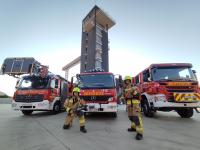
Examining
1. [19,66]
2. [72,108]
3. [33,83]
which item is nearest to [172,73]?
[72,108]

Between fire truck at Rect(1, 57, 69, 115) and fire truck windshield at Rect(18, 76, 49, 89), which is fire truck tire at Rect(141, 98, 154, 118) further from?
fire truck windshield at Rect(18, 76, 49, 89)

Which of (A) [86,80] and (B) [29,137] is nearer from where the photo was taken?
(B) [29,137]

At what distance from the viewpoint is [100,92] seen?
6.74m

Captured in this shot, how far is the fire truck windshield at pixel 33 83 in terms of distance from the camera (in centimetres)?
827

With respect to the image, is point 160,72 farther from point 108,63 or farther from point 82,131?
point 108,63

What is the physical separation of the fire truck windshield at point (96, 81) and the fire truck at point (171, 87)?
6.03 feet

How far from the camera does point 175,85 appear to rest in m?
6.55

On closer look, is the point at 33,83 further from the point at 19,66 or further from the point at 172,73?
the point at 172,73

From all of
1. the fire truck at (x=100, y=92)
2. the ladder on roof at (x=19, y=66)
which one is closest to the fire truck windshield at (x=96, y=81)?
the fire truck at (x=100, y=92)

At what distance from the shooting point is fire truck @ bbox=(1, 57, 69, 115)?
7797 mm

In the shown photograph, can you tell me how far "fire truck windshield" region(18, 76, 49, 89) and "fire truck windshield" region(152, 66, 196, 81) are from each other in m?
5.51

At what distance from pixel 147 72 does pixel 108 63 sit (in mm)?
44824

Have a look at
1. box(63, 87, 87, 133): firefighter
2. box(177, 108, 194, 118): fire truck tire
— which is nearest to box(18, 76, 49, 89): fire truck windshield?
box(63, 87, 87, 133): firefighter

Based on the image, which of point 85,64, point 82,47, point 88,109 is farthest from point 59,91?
point 82,47
